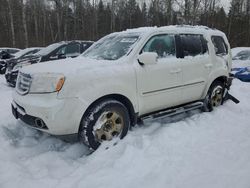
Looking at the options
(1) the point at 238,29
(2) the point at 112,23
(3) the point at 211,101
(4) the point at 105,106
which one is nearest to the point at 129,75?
(4) the point at 105,106

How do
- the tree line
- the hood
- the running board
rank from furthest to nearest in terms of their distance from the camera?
1. the tree line
2. the running board
3. the hood

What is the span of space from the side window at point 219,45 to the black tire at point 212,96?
685 mm

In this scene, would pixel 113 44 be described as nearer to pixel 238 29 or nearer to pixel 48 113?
pixel 48 113

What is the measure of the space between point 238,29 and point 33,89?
3783cm

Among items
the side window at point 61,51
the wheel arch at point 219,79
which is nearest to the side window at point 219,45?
the wheel arch at point 219,79

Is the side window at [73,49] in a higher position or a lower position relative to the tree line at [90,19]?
lower

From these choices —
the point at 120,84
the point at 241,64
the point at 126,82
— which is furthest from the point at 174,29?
the point at 241,64

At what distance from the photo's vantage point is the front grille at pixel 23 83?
13.3ft

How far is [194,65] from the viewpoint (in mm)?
5406

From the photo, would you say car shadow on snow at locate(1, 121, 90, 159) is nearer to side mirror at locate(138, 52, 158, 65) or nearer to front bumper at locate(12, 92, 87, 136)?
front bumper at locate(12, 92, 87, 136)

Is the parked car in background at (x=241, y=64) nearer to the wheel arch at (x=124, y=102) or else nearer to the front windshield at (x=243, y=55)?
the front windshield at (x=243, y=55)

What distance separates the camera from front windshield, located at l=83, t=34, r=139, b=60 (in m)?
4.70

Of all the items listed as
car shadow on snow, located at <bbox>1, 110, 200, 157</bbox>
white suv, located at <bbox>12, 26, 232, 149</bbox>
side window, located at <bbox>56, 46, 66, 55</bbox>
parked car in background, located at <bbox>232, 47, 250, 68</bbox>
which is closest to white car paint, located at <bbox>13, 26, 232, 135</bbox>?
white suv, located at <bbox>12, 26, 232, 149</bbox>

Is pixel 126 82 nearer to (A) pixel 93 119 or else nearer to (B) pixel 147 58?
(B) pixel 147 58
